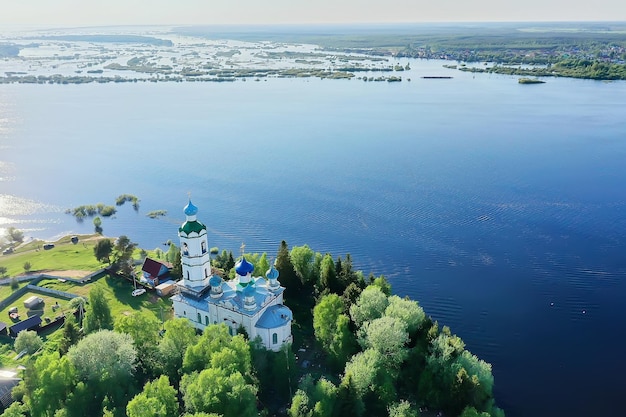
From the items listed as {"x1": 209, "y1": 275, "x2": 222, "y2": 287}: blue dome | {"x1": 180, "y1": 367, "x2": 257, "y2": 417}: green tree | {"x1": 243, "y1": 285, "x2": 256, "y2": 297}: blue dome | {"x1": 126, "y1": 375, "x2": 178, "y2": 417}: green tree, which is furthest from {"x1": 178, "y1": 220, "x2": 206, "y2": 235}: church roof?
{"x1": 180, "y1": 367, "x2": 257, "y2": 417}: green tree

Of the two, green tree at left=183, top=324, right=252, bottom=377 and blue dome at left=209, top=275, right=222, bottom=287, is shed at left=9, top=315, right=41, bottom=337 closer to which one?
blue dome at left=209, top=275, right=222, bottom=287

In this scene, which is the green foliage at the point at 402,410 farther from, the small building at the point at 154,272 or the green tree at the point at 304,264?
the small building at the point at 154,272

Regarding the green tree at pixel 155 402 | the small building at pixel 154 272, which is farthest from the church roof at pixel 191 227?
the small building at pixel 154 272

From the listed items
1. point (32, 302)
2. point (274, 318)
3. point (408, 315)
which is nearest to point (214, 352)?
point (274, 318)

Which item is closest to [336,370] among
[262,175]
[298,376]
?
[298,376]

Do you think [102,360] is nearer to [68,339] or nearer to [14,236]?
[68,339]
